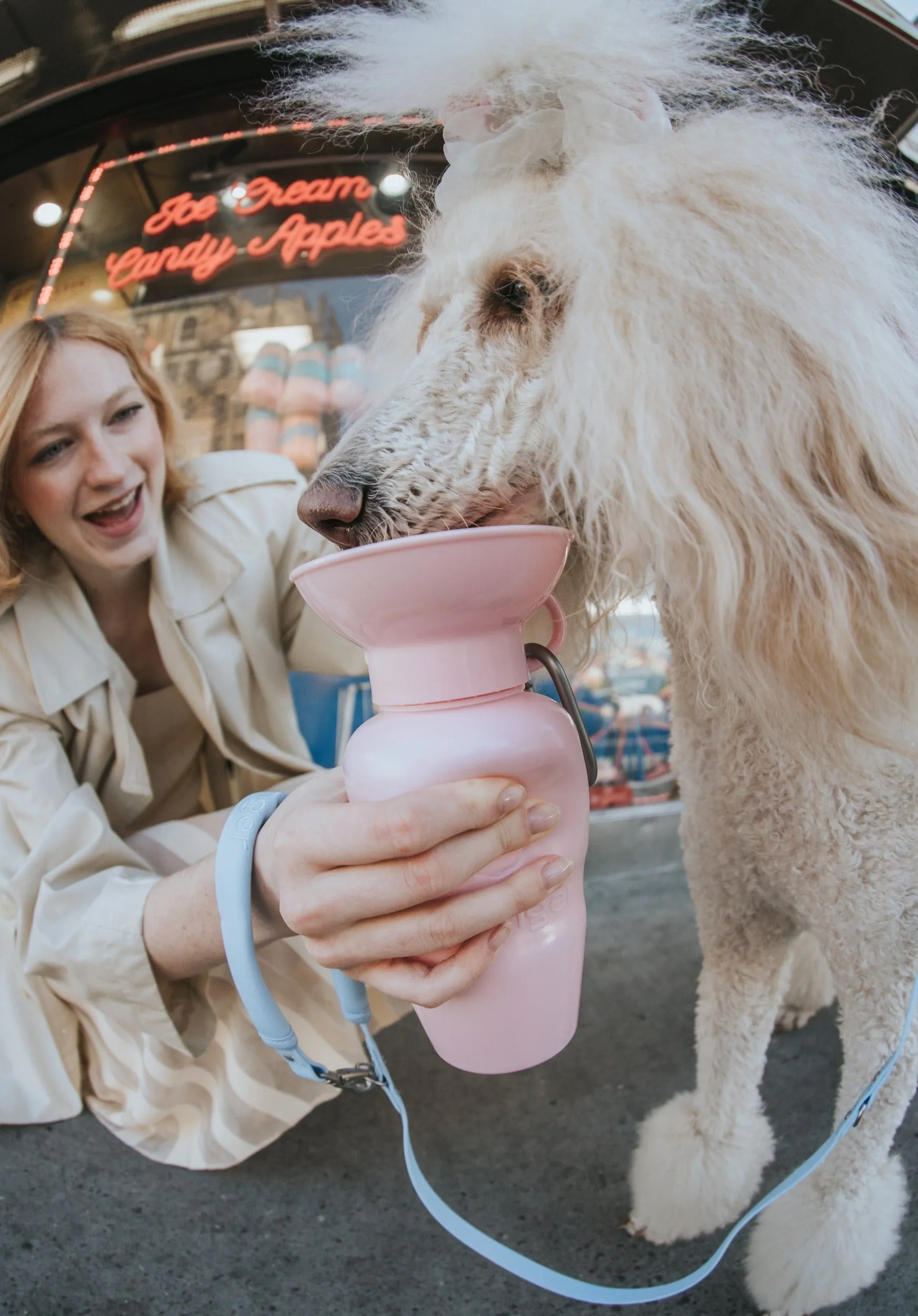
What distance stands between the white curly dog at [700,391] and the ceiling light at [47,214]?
0.74 meters

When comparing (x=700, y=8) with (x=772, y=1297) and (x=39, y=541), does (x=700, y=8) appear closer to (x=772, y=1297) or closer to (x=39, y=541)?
(x=39, y=541)

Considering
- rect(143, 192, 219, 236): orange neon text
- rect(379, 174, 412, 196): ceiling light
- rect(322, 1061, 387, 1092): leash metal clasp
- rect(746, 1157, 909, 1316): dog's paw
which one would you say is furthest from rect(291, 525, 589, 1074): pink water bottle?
rect(143, 192, 219, 236): orange neon text

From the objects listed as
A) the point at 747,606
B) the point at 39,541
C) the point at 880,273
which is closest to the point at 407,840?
the point at 747,606

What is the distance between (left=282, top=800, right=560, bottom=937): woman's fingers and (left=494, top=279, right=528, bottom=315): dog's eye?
308 millimetres

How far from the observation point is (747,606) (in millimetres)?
419

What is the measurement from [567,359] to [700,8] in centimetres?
30

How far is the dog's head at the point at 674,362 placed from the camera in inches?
16.0

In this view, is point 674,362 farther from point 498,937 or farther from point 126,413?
point 126,413

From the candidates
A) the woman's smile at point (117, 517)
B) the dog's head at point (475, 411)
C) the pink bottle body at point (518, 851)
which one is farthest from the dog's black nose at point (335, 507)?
the woman's smile at point (117, 517)

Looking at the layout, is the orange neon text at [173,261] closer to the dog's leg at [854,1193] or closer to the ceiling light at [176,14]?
the ceiling light at [176,14]

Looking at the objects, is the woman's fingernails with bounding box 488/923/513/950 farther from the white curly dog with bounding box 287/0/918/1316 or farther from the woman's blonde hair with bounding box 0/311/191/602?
the woman's blonde hair with bounding box 0/311/191/602

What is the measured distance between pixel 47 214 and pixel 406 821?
1.21 m

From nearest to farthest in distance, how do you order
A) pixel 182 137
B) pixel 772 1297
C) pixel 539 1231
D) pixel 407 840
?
pixel 407 840
pixel 772 1297
pixel 539 1231
pixel 182 137

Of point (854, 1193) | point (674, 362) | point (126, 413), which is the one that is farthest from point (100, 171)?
point (854, 1193)
